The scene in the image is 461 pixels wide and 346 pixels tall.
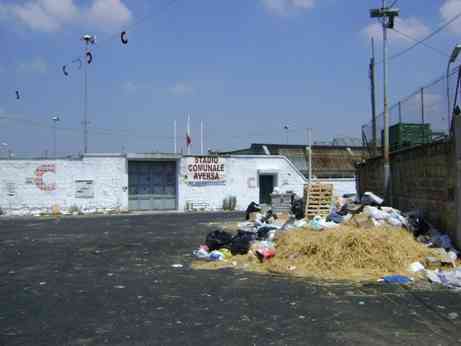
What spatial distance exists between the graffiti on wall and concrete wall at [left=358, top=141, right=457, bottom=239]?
21031 millimetres

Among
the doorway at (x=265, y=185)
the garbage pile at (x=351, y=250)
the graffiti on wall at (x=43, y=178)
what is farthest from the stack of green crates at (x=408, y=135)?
the graffiti on wall at (x=43, y=178)

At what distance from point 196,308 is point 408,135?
11.2 meters

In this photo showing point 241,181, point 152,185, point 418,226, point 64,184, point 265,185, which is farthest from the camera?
point 265,185

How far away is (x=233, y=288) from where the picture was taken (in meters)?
8.49

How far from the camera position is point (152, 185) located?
32.2m

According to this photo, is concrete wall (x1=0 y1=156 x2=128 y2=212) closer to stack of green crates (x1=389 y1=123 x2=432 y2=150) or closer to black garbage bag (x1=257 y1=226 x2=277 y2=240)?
stack of green crates (x1=389 y1=123 x2=432 y2=150)

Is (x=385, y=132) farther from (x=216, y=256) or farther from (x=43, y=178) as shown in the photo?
(x=43, y=178)

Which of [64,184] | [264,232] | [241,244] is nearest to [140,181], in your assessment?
[64,184]

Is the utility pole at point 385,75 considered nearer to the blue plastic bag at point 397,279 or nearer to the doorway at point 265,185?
the blue plastic bag at point 397,279

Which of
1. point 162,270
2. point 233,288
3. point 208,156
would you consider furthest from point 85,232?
point 208,156

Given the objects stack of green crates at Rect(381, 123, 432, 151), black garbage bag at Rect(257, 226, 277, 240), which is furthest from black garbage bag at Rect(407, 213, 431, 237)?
black garbage bag at Rect(257, 226, 277, 240)

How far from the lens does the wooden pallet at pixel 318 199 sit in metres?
16.4

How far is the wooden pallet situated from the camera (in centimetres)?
1638

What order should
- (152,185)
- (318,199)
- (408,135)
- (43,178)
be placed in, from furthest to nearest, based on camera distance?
1. (152,185)
2. (43,178)
3. (318,199)
4. (408,135)
